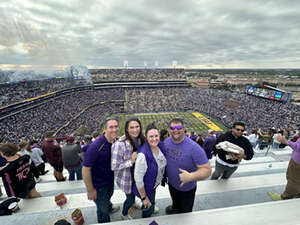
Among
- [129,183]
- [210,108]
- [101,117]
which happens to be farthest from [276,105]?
[129,183]

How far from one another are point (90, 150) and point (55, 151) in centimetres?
303

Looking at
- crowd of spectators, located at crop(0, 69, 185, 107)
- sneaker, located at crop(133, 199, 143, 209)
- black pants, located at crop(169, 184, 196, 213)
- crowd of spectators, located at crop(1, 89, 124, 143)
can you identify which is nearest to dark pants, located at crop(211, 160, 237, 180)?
black pants, located at crop(169, 184, 196, 213)

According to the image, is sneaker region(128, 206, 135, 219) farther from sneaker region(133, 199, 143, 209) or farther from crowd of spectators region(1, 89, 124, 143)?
crowd of spectators region(1, 89, 124, 143)

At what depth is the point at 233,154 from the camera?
3.06 m

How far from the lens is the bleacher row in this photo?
2.04 meters

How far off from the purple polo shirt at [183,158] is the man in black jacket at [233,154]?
1334 mm

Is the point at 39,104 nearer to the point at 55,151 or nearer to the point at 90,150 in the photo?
the point at 55,151

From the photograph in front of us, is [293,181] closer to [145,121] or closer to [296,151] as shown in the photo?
[296,151]

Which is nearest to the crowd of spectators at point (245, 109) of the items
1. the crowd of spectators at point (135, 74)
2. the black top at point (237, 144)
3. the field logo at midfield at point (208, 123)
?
the field logo at midfield at point (208, 123)

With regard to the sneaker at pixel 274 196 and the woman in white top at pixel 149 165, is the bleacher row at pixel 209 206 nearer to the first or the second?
the sneaker at pixel 274 196

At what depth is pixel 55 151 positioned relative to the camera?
444 centimetres

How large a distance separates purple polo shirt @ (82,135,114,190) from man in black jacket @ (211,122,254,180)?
250 cm

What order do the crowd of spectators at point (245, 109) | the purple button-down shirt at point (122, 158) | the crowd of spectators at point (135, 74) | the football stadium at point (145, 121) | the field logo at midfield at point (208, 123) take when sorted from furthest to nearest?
the crowd of spectators at point (135, 74) → the field logo at midfield at point (208, 123) → the crowd of spectators at point (245, 109) → the football stadium at point (145, 121) → the purple button-down shirt at point (122, 158)

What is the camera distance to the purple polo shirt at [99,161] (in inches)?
88.3
